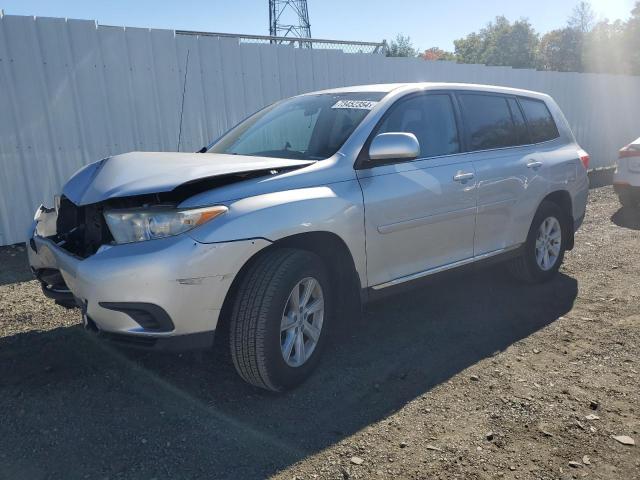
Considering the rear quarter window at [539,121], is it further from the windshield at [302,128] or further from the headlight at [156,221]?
the headlight at [156,221]

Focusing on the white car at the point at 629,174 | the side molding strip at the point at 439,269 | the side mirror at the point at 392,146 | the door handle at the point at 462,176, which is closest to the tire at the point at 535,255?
the side molding strip at the point at 439,269

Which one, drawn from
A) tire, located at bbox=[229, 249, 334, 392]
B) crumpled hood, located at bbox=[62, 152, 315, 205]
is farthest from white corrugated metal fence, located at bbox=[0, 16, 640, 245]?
tire, located at bbox=[229, 249, 334, 392]

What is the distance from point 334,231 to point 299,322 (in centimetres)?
58

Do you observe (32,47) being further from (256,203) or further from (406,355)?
(406,355)

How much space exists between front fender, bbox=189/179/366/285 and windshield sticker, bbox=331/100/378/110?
688 mm

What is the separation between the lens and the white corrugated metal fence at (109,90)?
645 cm

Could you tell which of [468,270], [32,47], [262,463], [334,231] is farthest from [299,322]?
[32,47]

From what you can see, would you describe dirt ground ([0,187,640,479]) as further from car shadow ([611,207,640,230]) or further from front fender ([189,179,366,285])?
car shadow ([611,207,640,230])

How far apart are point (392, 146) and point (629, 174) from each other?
6.58 m

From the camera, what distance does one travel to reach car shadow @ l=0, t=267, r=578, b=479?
263 cm

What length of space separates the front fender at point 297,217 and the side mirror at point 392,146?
24 cm

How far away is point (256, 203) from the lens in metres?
2.96

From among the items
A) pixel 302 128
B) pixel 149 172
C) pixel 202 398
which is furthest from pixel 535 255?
pixel 149 172

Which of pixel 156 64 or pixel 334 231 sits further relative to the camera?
pixel 156 64
